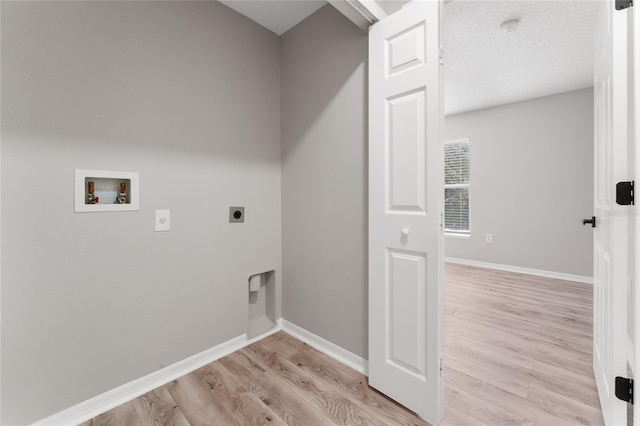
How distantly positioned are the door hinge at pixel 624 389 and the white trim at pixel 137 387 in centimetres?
211

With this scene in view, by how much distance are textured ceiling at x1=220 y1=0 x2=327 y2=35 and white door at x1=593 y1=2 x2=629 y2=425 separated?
5.58 feet

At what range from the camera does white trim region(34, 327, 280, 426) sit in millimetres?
1407

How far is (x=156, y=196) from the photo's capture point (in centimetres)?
171

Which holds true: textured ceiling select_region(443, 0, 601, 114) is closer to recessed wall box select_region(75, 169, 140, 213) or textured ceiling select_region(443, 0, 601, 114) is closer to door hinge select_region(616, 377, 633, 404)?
door hinge select_region(616, 377, 633, 404)

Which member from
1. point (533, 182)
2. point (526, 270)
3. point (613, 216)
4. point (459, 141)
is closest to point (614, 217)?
point (613, 216)

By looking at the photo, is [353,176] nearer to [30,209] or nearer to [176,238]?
[176,238]

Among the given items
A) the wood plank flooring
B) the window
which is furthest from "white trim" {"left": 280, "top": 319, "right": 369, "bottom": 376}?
the window

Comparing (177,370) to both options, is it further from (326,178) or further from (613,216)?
(613,216)

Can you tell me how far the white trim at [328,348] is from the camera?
1.83 m

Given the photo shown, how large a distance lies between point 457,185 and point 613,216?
3888 millimetres

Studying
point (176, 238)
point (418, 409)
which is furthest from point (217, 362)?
point (418, 409)

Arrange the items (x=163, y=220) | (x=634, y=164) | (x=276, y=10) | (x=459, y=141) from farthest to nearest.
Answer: (x=459, y=141) < (x=276, y=10) < (x=163, y=220) < (x=634, y=164)

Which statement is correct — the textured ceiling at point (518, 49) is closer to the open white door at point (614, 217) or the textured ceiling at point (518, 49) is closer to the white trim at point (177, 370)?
the open white door at point (614, 217)

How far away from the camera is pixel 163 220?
174cm
